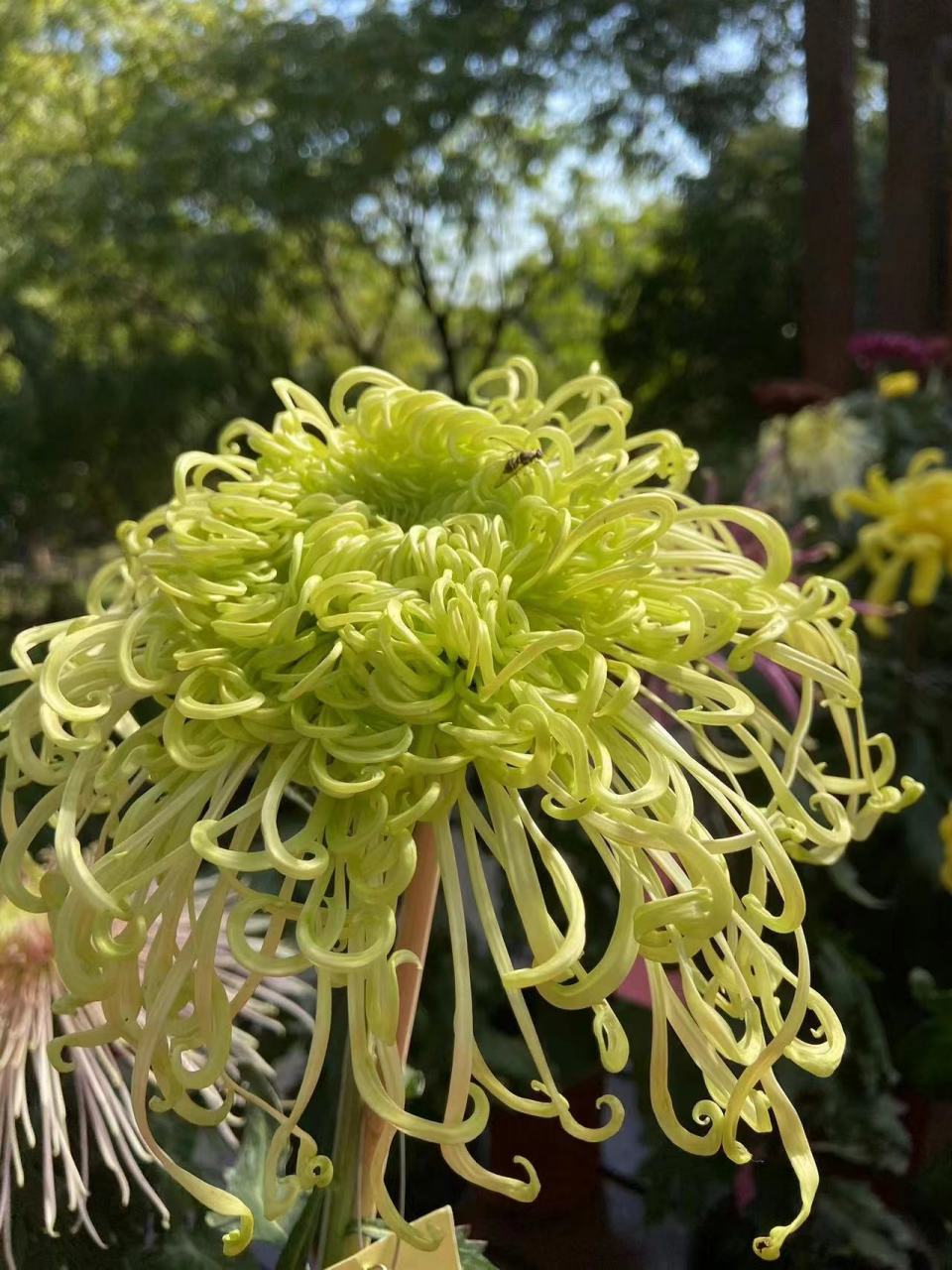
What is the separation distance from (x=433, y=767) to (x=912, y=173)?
99 cm

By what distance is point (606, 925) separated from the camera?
0.66 m

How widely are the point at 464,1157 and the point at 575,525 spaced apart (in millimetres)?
184

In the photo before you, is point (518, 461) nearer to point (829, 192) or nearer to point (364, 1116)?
point (364, 1116)

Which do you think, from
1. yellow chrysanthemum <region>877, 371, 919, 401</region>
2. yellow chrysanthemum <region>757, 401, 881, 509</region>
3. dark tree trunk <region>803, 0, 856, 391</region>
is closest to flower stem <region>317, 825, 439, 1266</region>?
dark tree trunk <region>803, 0, 856, 391</region>

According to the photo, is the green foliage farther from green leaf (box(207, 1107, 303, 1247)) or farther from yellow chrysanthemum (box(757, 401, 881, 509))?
green leaf (box(207, 1107, 303, 1247))

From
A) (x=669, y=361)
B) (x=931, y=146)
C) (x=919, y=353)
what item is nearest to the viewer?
(x=931, y=146)

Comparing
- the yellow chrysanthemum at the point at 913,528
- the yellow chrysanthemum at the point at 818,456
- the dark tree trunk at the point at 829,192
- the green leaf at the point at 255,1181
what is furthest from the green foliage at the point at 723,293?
the green leaf at the point at 255,1181

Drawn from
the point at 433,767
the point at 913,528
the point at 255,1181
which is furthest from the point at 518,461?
the point at 913,528

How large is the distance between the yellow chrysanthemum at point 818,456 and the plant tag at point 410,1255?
3.17 feet

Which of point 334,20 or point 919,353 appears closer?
point 919,353

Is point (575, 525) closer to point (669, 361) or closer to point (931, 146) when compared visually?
point (931, 146)

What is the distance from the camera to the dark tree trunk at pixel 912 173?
804 mm

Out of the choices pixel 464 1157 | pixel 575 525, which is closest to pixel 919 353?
pixel 575 525

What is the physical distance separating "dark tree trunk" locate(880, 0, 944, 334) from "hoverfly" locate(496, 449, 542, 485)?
2.26ft
